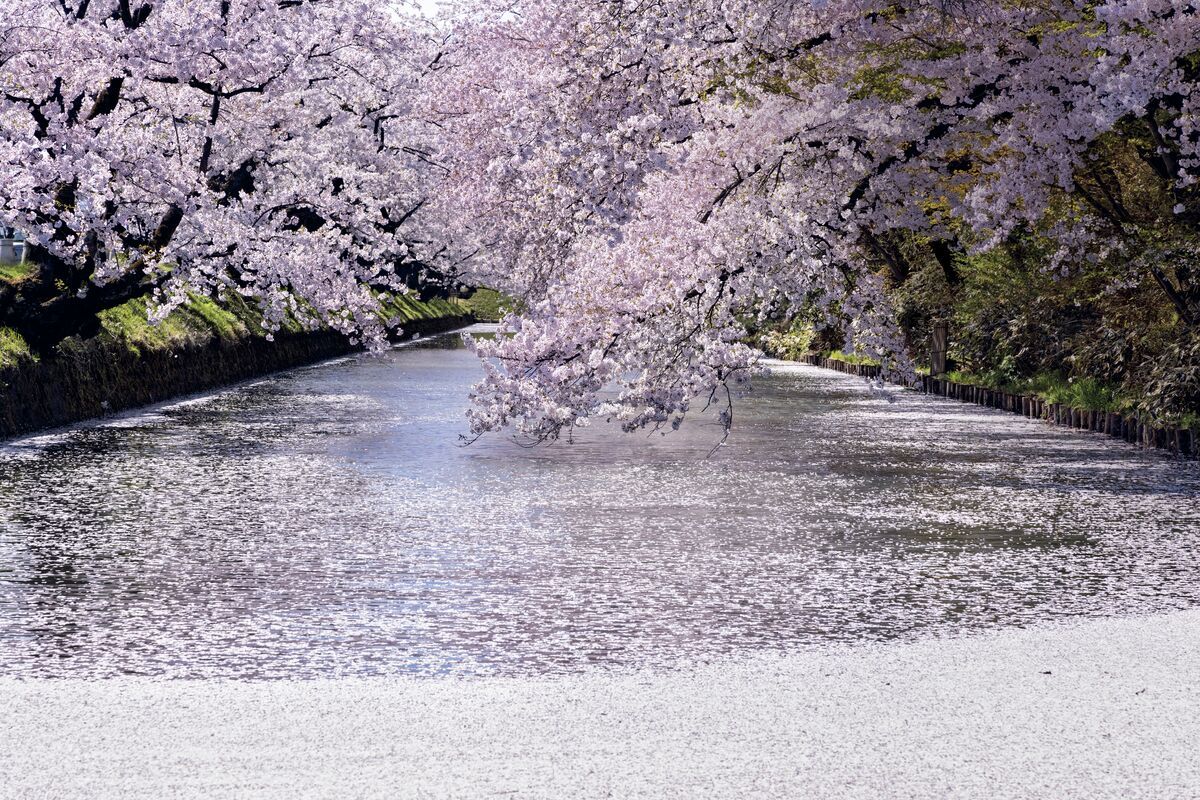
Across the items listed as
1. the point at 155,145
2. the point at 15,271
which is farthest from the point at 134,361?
the point at 155,145

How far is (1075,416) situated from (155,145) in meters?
15.2

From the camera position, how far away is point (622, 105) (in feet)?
60.1

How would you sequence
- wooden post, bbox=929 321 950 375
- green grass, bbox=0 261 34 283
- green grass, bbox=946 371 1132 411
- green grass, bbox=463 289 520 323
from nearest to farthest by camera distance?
green grass, bbox=946 371 1132 411, green grass, bbox=0 261 34 283, wooden post, bbox=929 321 950 375, green grass, bbox=463 289 520 323

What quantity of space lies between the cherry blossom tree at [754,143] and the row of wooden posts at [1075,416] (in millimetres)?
2358

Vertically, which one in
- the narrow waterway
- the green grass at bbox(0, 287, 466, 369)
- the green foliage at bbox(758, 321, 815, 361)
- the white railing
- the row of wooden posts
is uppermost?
the white railing

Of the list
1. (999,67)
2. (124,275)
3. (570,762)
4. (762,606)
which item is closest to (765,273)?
(999,67)

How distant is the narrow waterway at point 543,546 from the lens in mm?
8344

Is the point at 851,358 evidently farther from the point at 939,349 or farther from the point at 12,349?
the point at 12,349

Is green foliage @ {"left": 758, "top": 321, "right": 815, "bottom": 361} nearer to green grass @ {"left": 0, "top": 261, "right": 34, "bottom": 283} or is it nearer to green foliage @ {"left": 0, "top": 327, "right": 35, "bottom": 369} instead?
green grass @ {"left": 0, "top": 261, "right": 34, "bottom": 283}

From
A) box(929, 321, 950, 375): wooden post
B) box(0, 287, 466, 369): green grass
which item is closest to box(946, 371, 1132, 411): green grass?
box(929, 321, 950, 375): wooden post

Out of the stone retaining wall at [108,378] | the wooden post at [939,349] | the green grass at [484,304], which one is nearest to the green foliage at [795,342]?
the wooden post at [939,349]

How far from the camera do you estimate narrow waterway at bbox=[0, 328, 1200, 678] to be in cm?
834

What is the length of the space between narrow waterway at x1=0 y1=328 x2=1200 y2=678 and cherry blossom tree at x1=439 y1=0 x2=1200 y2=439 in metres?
1.34

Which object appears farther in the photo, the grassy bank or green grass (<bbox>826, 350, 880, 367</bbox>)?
green grass (<bbox>826, 350, 880, 367</bbox>)
